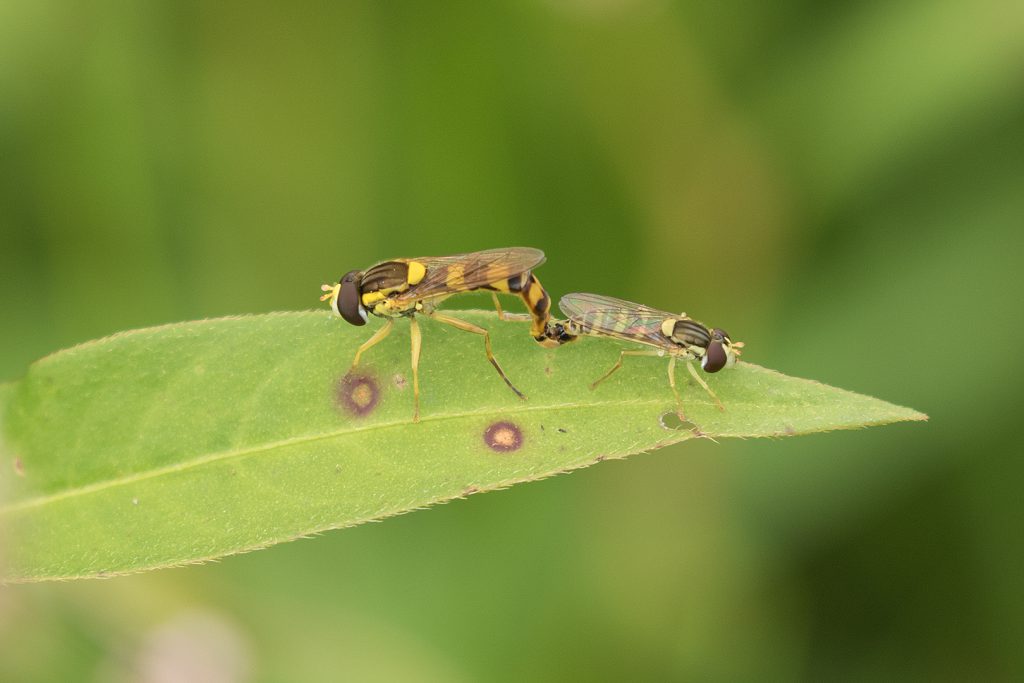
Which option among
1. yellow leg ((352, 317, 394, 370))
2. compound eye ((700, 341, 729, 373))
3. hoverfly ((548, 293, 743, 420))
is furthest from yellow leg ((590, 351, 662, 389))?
yellow leg ((352, 317, 394, 370))

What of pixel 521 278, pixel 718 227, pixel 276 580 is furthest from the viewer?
pixel 718 227

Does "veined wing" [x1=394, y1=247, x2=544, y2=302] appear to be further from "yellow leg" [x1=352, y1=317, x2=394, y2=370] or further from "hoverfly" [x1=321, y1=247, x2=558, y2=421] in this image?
"yellow leg" [x1=352, y1=317, x2=394, y2=370]

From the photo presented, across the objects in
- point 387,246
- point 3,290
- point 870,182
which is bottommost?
point 3,290

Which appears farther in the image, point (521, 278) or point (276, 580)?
point (276, 580)

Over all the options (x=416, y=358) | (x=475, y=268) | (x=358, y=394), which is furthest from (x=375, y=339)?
(x=475, y=268)

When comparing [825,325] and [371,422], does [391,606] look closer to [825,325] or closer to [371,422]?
[371,422]

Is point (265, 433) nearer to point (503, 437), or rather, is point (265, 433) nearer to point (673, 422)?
point (503, 437)

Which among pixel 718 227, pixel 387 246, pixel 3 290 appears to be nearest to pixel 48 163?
pixel 3 290

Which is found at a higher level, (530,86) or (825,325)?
(530,86)
